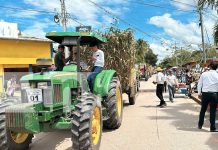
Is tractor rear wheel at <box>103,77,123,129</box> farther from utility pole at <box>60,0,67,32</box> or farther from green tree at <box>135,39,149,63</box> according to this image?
utility pole at <box>60,0,67,32</box>

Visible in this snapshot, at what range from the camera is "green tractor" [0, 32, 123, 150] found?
23.0ft

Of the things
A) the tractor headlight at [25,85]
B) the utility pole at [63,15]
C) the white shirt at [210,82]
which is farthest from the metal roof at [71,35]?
the utility pole at [63,15]

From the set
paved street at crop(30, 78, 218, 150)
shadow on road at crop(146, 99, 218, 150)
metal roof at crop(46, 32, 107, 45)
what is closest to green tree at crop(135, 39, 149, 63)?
shadow on road at crop(146, 99, 218, 150)

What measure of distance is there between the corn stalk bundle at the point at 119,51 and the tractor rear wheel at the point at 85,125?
22.1 ft

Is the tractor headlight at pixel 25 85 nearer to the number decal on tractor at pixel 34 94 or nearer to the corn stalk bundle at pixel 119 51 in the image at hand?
the number decal on tractor at pixel 34 94

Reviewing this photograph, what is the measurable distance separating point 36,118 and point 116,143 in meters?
2.37

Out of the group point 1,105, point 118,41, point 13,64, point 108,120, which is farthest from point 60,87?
point 13,64

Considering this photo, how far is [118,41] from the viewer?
14.5 meters

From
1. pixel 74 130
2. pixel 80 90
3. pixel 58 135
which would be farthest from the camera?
pixel 58 135

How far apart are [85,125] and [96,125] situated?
2.82 ft

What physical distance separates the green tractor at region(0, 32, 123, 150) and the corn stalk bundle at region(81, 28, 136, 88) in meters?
5.47

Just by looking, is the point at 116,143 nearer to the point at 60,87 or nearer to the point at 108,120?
the point at 108,120

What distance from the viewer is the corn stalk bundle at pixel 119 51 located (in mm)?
14453

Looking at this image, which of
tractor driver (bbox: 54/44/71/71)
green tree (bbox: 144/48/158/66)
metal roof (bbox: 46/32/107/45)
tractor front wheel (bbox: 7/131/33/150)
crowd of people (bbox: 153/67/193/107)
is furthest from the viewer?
green tree (bbox: 144/48/158/66)
